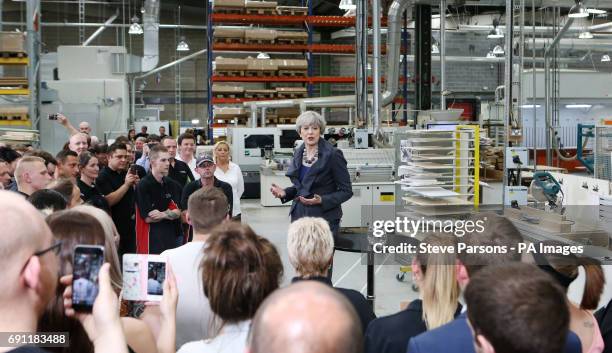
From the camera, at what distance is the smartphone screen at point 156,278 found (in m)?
2.07

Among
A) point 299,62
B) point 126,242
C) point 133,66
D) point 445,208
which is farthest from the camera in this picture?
point 133,66

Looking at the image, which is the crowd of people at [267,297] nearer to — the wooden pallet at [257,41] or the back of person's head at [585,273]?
the back of person's head at [585,273]

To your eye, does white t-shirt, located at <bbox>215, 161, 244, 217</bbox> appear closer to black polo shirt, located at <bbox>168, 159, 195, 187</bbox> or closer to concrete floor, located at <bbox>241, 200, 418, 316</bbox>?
black polo shirt, located at <bbox>168, 159, 195, 187</bbox>

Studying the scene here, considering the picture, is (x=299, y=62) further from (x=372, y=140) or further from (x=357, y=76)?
(x=372, y=140)

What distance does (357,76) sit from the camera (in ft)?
36.6

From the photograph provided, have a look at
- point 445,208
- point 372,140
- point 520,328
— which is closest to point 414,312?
point 520,328

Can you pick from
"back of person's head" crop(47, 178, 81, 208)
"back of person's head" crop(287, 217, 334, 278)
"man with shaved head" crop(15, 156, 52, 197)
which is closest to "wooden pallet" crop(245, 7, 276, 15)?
"man with shaved head" crop(15, 156, 52, 197)

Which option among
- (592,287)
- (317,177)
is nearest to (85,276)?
(592,287)

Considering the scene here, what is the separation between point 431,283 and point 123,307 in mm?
1455

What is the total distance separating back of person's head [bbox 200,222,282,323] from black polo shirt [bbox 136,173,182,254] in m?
3.19

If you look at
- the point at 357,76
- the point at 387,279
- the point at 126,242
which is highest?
the point at 357,76

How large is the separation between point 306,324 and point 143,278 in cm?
105

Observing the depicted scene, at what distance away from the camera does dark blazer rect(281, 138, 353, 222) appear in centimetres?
493

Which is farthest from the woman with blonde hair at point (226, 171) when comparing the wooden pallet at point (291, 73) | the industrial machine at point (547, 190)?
the wooden pallet at point (291, 73)
